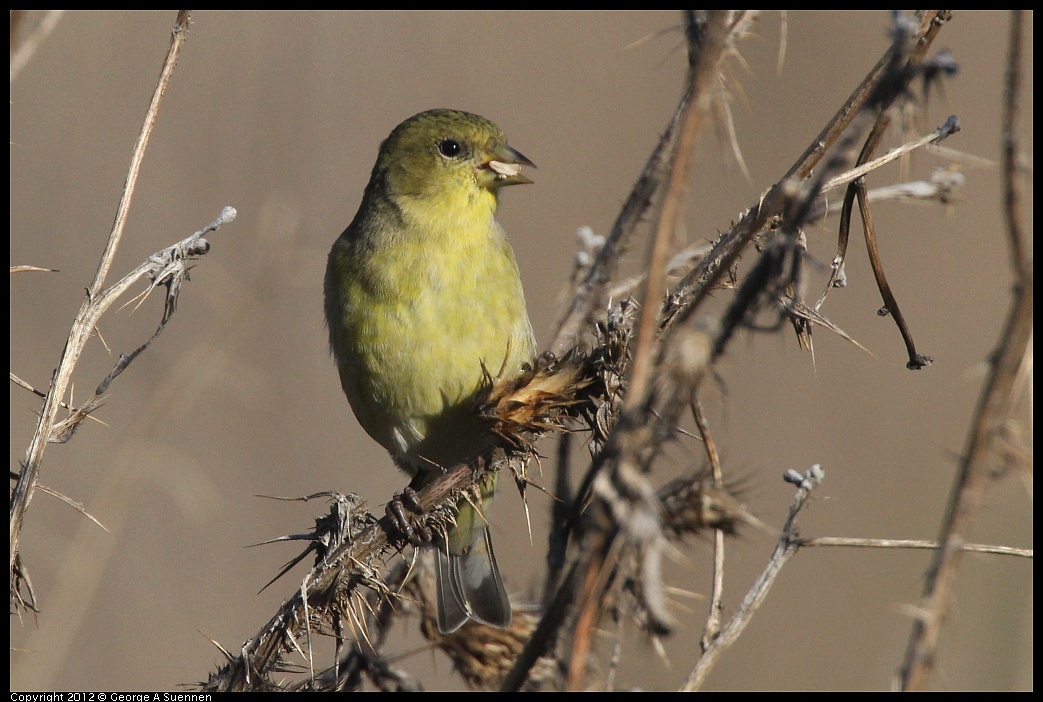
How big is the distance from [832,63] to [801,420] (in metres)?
2.65

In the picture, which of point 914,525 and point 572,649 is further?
point 914,525

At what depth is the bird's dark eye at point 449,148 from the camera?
3.72 m

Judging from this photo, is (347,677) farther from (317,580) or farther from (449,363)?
(449,363)

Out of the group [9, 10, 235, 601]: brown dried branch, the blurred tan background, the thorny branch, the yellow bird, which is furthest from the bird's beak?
[9, 10, 235, 601]: brown dried branch

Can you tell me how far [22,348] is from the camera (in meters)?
5.14

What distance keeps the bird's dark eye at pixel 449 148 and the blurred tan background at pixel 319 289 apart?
1.27m

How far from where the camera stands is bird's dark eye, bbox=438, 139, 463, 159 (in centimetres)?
372

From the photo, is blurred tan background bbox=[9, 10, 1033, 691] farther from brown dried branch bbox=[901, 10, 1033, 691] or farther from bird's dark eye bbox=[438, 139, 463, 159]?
brown dried branch bbox=[901, 10, 1033, 691]

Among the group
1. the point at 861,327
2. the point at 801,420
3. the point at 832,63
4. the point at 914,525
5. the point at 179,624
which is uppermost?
the point at 832,63

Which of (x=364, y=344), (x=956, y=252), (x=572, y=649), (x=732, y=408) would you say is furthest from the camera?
(x=956, y=252)

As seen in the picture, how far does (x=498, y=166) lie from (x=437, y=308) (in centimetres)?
70

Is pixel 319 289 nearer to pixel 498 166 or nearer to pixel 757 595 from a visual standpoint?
pixel 498 166

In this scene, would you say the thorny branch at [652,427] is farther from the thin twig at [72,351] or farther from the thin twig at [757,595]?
the thin twig at [72,351]

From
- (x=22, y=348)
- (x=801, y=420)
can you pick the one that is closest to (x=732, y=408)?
(x=801, y=420)
